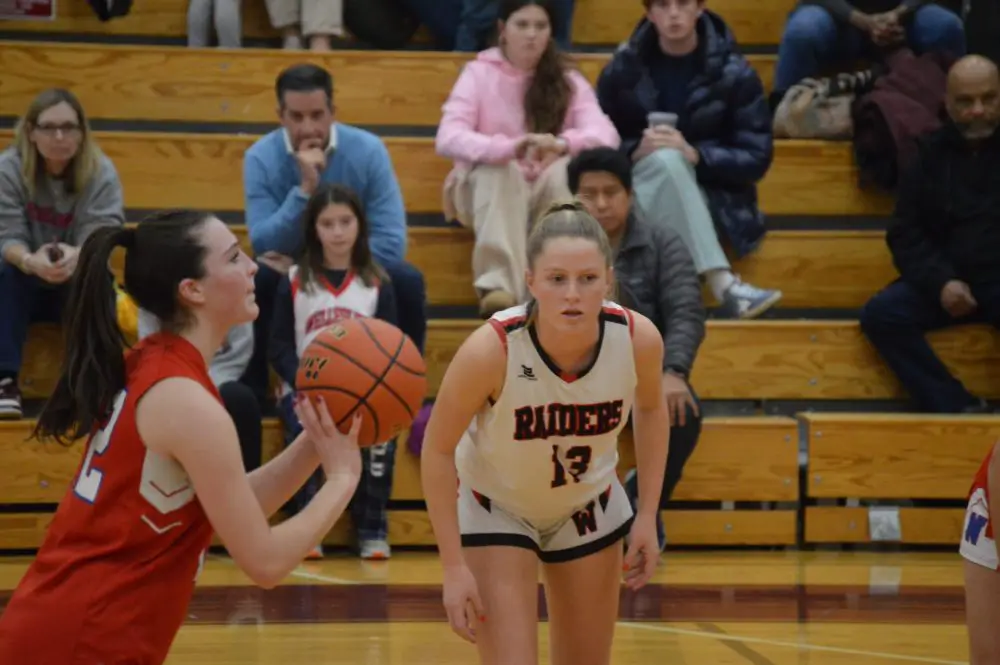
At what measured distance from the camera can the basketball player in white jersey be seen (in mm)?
3205

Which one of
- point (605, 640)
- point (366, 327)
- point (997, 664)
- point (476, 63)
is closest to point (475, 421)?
point (366, 327)

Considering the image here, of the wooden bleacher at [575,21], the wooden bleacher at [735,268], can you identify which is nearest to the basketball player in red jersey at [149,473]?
the wooden bleacher at [735,268]

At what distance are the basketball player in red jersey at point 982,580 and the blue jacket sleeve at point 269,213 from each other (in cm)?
352

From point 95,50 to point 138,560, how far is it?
545 cm

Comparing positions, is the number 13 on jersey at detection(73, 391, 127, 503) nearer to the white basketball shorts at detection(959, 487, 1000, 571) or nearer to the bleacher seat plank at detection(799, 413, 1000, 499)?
the white basketball shorts at detection(959, 487, 1000, 571)

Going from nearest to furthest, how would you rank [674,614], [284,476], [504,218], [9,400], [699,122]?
1. [284,476]
2. [674,614]
3. [9,400]
4. [504,218]
5. [699,122]

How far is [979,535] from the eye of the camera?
3.24 m

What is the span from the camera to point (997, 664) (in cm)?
322

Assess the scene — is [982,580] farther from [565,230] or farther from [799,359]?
[799,359]

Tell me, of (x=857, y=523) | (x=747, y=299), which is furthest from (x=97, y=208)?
(x=857, y=523)

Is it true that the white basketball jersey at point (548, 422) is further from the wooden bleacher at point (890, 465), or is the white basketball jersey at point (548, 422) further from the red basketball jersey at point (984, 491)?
the wooden bleacher at point (890, 465)

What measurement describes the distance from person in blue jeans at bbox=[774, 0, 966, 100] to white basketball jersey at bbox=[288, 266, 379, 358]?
291 centimetres

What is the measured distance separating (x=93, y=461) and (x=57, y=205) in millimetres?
3916

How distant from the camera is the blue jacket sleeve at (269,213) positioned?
6.05 meters
